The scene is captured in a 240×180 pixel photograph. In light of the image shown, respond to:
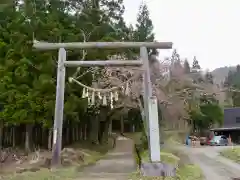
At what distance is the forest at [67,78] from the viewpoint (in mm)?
17141

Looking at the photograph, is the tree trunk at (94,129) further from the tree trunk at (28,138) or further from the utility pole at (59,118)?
the utility pole at (59,118)

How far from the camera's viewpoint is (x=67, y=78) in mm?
18422

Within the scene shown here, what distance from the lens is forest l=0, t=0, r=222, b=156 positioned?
56.2ft

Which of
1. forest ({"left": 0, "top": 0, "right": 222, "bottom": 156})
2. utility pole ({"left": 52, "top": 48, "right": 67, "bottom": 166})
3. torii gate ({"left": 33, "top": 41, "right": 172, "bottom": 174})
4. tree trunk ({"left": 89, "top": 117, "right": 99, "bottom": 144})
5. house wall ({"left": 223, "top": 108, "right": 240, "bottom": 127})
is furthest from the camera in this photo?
house wall ({"left": 223, "top": 108, "right": 240, "bottom": 127})

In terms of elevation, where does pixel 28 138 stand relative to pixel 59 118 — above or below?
below

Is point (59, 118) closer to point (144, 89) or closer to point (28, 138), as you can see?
point (144, 89)

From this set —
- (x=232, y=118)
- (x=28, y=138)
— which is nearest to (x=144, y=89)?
(x=28, y=138)

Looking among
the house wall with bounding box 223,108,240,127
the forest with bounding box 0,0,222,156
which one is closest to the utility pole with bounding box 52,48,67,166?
the forest with bounding box 0,0,222,156

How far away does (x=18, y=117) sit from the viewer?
17.0 meters

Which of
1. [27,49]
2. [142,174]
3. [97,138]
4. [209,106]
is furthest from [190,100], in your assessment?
[209,106]

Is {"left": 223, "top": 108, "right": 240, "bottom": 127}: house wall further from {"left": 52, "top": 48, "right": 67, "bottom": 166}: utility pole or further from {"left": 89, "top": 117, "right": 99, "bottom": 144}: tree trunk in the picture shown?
{"left": 52, "top": 48, "right": 67, "bottom": 166}: utility pole

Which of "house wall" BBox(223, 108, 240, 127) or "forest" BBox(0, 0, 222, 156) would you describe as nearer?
"forest" BBox(0, 0, 222, 156)

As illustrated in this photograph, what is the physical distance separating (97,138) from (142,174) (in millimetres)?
14008

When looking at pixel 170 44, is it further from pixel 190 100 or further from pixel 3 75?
pixel 190 100
